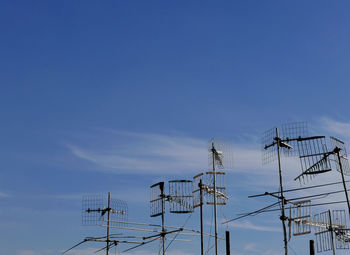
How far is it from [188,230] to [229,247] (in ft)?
15.8

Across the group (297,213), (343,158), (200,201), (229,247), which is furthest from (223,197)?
(343,158)

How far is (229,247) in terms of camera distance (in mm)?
33031

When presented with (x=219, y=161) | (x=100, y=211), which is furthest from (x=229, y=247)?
(x=100, y=211)

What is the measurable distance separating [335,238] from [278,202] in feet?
30.4

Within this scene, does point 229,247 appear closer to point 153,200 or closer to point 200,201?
point 200,201

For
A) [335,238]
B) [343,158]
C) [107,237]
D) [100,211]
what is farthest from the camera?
[100,211]

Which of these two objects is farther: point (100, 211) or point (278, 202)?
point (100, 211)

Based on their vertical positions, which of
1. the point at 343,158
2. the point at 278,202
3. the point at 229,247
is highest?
the point at 343,158

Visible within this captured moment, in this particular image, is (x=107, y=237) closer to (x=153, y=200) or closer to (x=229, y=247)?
(x=153, y=200)

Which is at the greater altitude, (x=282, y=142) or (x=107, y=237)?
(x=282, y=142)

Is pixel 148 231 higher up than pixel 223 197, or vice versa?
pixel 223 197

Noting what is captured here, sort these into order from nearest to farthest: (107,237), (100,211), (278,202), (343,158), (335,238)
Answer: (343,158), (278,202), (335,238), (107,237), (100,211)

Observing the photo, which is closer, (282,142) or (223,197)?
(282,142)

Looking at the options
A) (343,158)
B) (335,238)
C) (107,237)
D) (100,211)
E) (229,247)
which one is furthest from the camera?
(100,211)
